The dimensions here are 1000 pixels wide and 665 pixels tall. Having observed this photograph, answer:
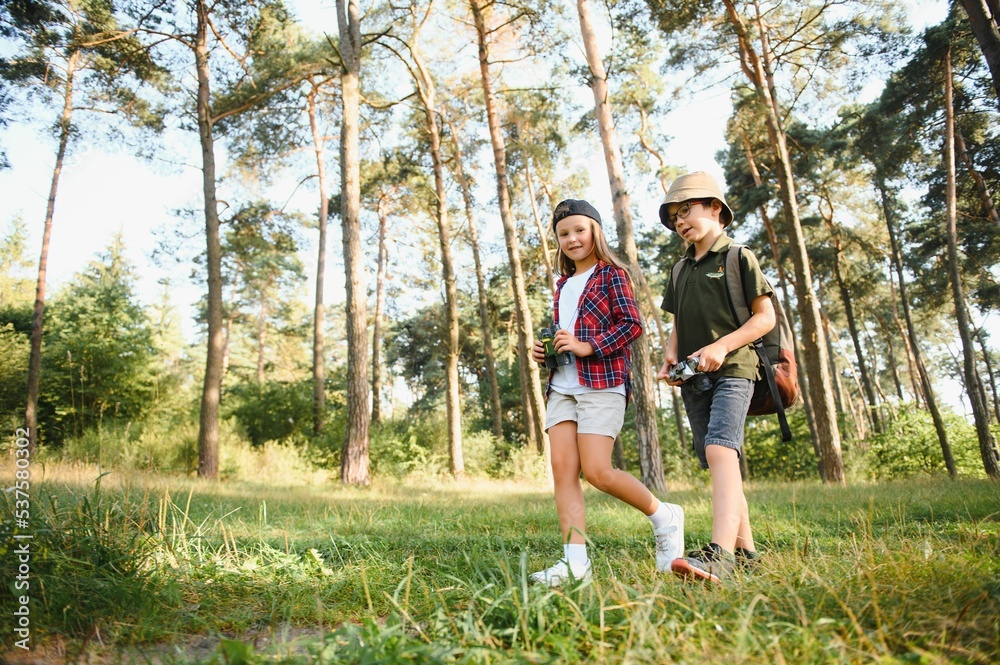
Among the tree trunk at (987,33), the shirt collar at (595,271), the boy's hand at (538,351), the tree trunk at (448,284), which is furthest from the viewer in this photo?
the tree trunk at (448,284)

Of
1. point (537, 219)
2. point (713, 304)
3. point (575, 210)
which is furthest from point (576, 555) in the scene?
point (537, 219)

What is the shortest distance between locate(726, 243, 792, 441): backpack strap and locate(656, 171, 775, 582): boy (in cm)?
2

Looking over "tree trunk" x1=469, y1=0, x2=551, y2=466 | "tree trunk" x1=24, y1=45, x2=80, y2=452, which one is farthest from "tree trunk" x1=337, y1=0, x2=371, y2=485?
"tree trunk" x1=24, y1=45, x2=80, y2=452

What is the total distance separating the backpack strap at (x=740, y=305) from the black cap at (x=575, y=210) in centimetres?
71

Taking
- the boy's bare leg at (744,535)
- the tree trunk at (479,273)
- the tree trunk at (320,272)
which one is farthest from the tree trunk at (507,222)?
the boy's bare leg at (744,535)

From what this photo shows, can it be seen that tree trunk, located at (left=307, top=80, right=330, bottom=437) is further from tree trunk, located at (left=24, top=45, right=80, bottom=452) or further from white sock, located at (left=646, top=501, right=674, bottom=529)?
white sock, located at (left=646, top=501, right=674, bottom=529)

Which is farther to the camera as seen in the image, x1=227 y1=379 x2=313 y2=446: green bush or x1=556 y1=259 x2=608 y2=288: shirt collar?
x1=227 y1=379 x2=313 y2=446: green bush

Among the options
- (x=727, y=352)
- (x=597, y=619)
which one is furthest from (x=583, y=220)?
(x=597, y=619)

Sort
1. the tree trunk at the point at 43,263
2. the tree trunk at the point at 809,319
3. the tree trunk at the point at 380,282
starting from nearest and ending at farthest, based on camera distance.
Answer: the tree trunk at the point at 809,319, the tree trunk at the point at 43,263, the tree trunk at the point at 380,282

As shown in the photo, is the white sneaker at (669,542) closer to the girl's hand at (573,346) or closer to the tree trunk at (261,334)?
the girl's hand at (573,346)

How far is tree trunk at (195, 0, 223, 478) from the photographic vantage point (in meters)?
12.2

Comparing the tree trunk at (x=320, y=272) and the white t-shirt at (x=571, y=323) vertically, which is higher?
the tree trunk at (x=320, y=272)

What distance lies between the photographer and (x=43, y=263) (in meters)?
14.8

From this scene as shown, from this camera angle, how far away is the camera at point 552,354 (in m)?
2.85
